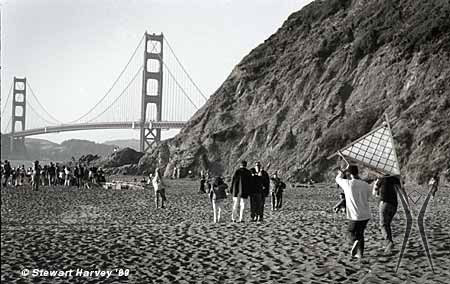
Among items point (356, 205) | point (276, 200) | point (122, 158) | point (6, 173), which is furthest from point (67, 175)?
point (122, 158)

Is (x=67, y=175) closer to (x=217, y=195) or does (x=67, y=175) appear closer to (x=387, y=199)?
(x=217, y=195)

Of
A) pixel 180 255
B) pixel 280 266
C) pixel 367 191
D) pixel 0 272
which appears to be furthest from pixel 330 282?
pixel 0 272

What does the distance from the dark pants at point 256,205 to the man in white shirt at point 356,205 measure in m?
4.31

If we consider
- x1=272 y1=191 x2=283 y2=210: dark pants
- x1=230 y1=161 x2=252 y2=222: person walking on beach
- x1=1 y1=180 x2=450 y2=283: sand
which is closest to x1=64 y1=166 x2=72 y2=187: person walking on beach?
x1=272 y1=191 x2=283 y2=210: dark pants

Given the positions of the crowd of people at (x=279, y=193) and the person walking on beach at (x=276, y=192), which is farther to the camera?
the person walking on beach at (x=276, y=192)

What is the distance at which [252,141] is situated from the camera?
3797 centimetres

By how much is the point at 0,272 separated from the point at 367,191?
485cm

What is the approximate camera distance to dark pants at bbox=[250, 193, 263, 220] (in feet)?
39.4

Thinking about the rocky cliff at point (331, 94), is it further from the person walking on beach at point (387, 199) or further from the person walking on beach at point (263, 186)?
the person walking on beach at point (387, 199)

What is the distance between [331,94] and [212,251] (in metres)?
27.1

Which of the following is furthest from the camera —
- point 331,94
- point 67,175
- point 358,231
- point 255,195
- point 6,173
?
point 331,94

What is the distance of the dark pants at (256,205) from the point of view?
12.0 metres

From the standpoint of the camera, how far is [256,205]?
12078 millimetres

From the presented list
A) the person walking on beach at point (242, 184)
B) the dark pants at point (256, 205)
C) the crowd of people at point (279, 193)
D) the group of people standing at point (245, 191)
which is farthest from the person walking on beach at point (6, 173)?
the dark pants at point (256, 205)
